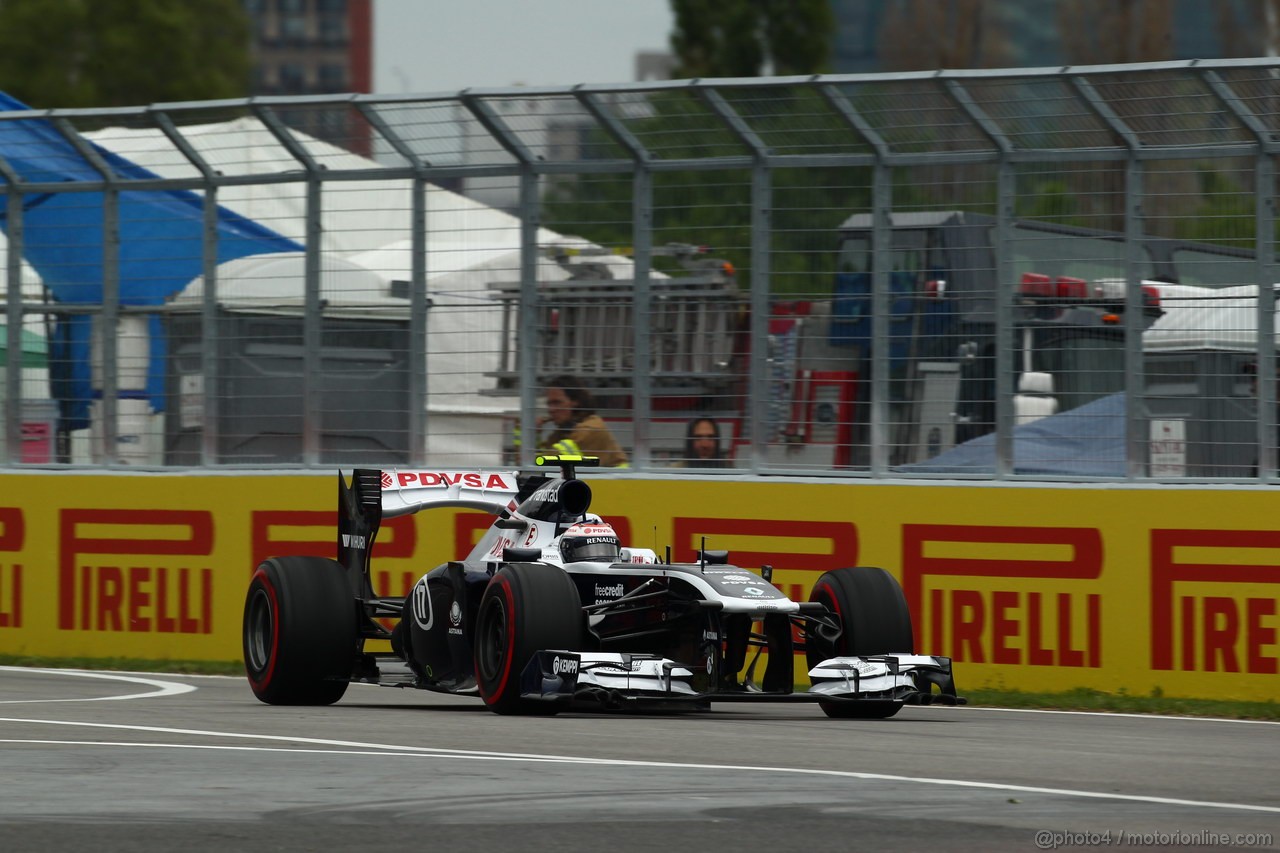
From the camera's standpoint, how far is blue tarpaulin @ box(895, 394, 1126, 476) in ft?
41.4

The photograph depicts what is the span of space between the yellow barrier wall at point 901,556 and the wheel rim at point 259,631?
2775mm

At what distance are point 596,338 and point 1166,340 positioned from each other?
374cm

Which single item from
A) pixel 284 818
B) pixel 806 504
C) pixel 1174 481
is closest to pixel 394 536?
pixel 806 504

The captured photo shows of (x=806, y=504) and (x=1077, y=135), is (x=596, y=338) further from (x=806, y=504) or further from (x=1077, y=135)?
(x=1077, y=135)

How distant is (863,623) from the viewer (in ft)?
34.6

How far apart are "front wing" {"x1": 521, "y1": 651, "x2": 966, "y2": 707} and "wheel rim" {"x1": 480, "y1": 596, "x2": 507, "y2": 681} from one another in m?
0.33

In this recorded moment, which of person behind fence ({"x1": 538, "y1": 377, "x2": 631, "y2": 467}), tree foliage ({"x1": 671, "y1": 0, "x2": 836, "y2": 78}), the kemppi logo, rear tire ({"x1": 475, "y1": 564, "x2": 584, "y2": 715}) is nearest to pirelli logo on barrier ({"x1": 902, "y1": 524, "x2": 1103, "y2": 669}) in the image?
person behind fence ({"x1": 538, "y1": 377, "x2": 631, "y2": 467})

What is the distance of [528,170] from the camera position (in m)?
14.4

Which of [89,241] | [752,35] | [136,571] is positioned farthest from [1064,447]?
[752,35]

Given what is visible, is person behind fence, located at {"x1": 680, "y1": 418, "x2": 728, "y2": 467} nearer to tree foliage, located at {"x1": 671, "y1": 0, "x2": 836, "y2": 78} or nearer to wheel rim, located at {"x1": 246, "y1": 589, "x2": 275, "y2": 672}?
wheel rim, located at {"x1": 246, "y1": 589, "x2": 275, "y2": 672}

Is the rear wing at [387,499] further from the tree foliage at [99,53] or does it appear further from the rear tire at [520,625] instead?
the tree foliage at [99,53]

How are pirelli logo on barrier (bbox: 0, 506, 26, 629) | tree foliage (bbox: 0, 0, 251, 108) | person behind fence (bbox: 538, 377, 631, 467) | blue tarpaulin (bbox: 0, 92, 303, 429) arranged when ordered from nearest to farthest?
1. person behind fence (bbox: 538, 377, 631, 467)
2. blue tarpaulin (bbox: 0, 92, 303, 429)
3. pirelli logo on barrier (bbox: 0, 506, 26, 629)
4. tree foliage (bbox: 0, 0, 251, 108)

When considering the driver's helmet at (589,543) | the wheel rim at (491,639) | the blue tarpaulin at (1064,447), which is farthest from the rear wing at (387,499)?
the blue tarpaulin at (1064,447)

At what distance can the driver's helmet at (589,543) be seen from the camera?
35.6 feet
